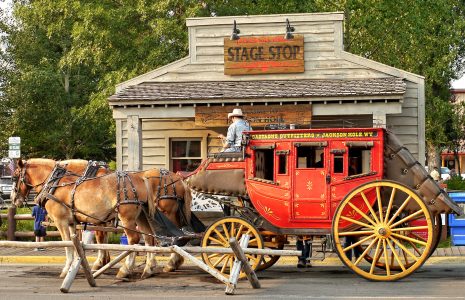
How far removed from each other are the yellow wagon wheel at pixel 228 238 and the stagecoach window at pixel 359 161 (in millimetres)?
1712

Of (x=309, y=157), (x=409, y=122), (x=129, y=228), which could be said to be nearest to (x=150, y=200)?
(x=129, y=228)

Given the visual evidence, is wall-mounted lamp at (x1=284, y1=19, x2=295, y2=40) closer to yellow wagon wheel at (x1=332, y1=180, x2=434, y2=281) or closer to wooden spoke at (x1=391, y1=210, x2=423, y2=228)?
yellow wagon wheel at (x1=332, y1=180, x2=434, y2=281)

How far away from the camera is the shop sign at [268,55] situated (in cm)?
2142

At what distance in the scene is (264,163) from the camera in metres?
13.0

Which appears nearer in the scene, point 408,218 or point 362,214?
point 408,218

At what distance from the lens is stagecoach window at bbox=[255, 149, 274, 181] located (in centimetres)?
1278

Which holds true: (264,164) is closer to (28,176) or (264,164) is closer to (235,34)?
(28,176)

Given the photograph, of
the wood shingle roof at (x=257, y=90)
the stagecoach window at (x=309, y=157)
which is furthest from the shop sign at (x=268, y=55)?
the stagecoach window at (x=309, y=157)

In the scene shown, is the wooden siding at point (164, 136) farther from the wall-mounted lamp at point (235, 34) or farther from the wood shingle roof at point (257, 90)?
the wall-mounted lamp at point (235, 34)

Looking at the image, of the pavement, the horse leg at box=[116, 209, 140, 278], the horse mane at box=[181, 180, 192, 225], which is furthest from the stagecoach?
the pavement

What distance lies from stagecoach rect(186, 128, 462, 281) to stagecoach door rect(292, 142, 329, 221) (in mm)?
15

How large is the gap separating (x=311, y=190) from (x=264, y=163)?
3.28 ft

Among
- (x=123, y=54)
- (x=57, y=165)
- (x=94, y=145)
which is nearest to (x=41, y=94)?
(x=94, y=145)

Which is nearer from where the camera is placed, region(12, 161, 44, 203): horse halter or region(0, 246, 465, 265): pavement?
region(12, 161, 44, 203): horse halter
